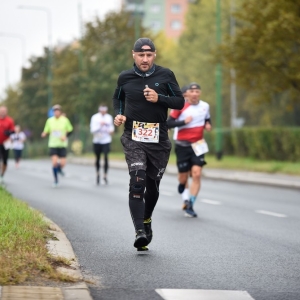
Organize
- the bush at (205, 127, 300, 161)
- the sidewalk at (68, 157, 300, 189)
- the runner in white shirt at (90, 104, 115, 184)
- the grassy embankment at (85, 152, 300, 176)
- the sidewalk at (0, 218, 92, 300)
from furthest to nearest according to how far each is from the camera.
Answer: the bush at (205, 127, 300, 161)
the grassy embankment at (85, 152, 300, 176)
the runner in white shirt at (90, 104, 115, 184)
the sidewalk at (68, 157, 300, 189)
the sidewalk at (0, 218, 92, 300)

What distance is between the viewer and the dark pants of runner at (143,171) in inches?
345

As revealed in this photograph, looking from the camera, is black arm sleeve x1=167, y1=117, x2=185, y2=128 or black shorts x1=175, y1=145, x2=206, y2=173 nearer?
black arm sleeve x1=167, y1=117, x2=185, y2=128

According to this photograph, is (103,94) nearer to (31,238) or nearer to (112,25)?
(112,25)

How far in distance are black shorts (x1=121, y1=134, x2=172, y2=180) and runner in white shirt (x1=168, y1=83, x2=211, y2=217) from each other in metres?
4.26

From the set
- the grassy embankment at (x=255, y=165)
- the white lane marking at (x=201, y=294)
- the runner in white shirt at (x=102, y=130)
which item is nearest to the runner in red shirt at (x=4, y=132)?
the runner in white shirt at (x=102, y=130)

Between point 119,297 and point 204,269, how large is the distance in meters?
1.63

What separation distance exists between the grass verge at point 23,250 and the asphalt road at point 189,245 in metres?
0.36

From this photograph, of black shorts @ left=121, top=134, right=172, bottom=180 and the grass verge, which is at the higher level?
black shorts @ left=121, top=134, right=172, bottom=180

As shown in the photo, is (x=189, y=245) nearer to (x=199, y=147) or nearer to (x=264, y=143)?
(x=199, y=147)

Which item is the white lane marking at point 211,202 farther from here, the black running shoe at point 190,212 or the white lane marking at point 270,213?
the black running shoe at point 190,212

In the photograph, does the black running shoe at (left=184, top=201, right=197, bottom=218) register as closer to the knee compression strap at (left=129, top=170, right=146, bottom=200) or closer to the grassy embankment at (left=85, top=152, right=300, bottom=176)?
the knee compression strap at (left=129, top=170, right=146, bottom=200)

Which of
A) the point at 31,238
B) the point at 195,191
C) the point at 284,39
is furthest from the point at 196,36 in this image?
the point at 31,238

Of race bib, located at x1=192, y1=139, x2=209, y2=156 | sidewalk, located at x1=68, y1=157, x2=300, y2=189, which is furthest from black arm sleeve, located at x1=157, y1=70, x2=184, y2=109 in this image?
sidewalk, located at x1=68, y1=157, x2=300, y2=189

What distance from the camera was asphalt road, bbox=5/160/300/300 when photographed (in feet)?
23.1
